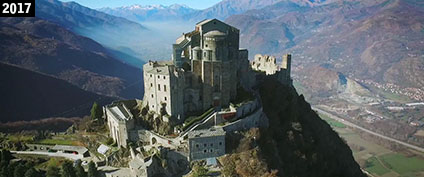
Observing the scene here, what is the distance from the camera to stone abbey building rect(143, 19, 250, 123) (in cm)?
6531

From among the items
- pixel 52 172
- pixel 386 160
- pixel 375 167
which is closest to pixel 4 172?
pixel 52 172

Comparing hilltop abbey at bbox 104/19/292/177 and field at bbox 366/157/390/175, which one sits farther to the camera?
field at bbox 366/157/390/175

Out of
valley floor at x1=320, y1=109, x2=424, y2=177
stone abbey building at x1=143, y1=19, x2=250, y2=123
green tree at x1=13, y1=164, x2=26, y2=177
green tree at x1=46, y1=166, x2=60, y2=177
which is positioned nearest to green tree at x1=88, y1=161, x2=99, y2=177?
green tree at x1=46, y1=166, x2=60, y2=177

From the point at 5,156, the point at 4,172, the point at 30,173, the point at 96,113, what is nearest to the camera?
the point at 30,173

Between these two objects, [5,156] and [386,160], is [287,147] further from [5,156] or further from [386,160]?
[386,160]

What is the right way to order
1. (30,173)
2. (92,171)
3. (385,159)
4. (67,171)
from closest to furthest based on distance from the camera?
(67,171) → (30,173) → (92,171) → (385,159)

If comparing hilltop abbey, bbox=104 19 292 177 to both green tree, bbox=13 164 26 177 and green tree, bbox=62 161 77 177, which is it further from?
green tree, bbox=13 164 26 177

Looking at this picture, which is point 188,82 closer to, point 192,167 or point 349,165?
point 192,167

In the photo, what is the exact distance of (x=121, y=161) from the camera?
62.1m

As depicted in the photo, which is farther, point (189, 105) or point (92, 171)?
point (189, 105)

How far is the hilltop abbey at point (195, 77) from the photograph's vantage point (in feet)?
214

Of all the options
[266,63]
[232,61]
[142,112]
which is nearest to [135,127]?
[142,112]

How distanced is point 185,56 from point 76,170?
3030 centimetres

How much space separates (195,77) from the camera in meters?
68.2
